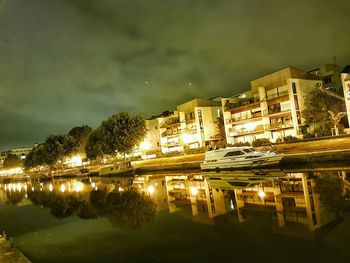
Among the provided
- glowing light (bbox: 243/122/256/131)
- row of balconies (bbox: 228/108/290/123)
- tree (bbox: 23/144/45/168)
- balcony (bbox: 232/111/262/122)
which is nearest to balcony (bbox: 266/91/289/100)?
row of balconies (bbox: 228/108/290/123)

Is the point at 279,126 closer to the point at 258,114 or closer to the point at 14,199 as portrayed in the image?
the point at 258,114

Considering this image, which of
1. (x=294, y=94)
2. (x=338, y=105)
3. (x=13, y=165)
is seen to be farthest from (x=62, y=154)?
(x=13, y=165)

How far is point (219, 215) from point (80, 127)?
384ft

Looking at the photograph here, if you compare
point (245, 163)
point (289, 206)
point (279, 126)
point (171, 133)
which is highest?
point (171, 133)

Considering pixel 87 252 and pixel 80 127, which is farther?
pixel 80 127

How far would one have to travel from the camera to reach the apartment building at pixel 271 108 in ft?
204

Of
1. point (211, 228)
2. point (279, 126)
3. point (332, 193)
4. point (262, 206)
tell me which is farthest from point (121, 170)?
point (211, 228)

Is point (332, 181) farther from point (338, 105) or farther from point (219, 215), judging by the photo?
point (338, 105)

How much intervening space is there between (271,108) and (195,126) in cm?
2521

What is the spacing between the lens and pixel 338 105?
55688mm

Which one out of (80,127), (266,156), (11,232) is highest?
(80,127)

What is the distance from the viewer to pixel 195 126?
87000mm

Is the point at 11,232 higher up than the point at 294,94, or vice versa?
the point at 294,94

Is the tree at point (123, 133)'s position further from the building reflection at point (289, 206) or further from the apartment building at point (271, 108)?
the building reflection at point (289, 206)
